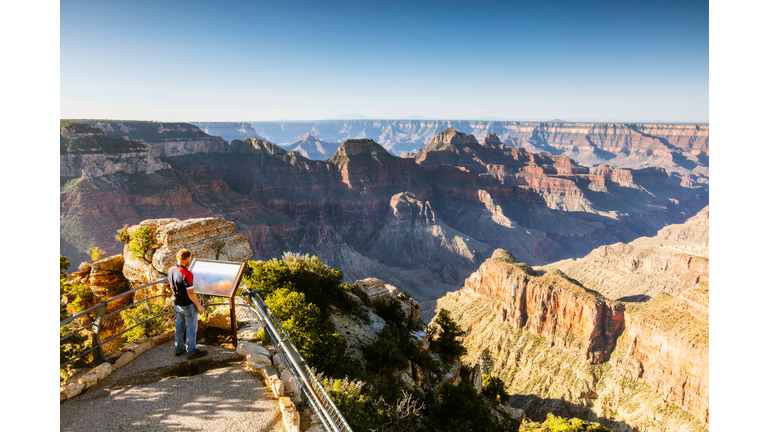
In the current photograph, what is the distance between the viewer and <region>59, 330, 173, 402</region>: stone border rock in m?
7.29

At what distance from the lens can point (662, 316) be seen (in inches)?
1666

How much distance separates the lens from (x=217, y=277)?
8047mm

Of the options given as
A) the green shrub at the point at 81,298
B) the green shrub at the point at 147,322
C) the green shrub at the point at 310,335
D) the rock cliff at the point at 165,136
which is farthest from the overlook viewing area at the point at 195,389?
the rock cliff at the point at 165,136

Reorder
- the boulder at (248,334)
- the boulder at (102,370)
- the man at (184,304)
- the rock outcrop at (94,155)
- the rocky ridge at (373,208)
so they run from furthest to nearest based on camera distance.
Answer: the rocky ridge at (373,208) → the rock outcrop at (94,155) → the boulder at (248,334) → the man at (184,304) → the boulder at (102,370)

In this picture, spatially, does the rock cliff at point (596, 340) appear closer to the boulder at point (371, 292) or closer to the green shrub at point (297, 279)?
the boulder at point (371, 292)

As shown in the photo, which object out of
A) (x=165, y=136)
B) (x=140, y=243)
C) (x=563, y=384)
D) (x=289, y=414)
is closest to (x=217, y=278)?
(x=289, y=414)

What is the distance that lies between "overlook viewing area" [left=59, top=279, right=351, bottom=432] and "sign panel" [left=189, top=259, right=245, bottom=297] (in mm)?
772

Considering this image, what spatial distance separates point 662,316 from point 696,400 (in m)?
9.38

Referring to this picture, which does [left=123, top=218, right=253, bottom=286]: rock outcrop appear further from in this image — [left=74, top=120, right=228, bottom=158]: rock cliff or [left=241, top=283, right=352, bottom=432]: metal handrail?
[left=74, top=120, right=228, bottom=158]: rock cliff

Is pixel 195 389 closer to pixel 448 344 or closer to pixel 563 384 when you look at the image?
pixel 448 344

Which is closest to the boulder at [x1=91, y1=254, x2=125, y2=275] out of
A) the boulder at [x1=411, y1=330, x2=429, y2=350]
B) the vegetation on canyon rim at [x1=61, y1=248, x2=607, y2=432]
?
the vegetation on canyon rim at [x1=61, y1=248, x2=607, y2=432]

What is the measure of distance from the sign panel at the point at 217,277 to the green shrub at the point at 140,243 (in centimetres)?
1221

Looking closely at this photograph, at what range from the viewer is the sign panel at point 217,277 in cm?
783

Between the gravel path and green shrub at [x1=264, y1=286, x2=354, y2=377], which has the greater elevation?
the gravel path
